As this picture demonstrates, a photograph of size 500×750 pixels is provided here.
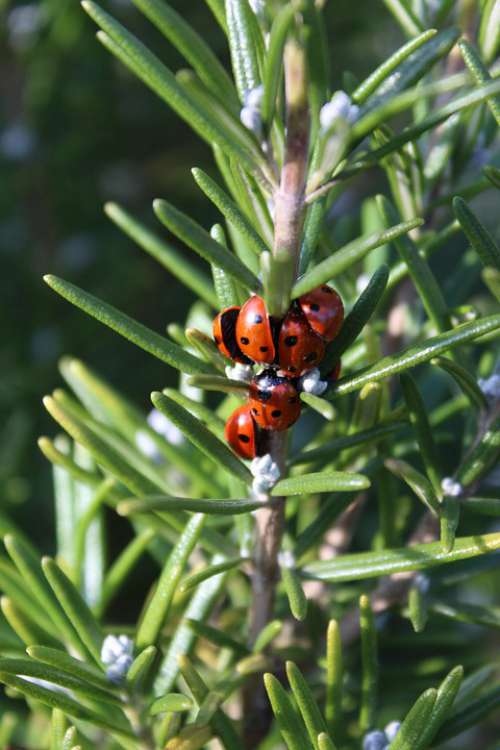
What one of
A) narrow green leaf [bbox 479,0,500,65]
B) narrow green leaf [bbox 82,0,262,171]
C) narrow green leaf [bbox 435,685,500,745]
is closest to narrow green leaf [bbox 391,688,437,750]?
narrow green leaf [bbox 435,685,500,745]

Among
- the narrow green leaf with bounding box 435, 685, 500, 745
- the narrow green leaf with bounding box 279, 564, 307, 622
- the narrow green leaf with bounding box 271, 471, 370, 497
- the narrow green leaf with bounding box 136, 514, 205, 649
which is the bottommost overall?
the narrow green leaf with bounding box 435, 685, 500, 745

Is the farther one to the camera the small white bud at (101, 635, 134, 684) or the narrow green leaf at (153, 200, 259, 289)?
the small white bud at (101, 635, 134, 684)

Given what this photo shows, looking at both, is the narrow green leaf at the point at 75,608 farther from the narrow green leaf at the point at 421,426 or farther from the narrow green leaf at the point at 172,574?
the narrow green leaf at the point at 421,426

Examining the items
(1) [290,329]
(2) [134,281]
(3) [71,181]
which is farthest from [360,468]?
(3) [71,181]

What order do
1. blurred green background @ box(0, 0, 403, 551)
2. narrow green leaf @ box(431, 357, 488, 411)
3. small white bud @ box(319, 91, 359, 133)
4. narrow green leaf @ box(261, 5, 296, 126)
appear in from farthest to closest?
blurred green background @ box(0, 0, 403, 551), narrow green leaf @ box(431, 357, 488, 411), small white bud @ box(319, 91, 359, 133), narrow green leaf @ box(261, 5, 296, 126)

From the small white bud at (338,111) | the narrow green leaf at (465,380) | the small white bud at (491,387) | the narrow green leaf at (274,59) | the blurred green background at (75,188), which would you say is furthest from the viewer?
the blurred green background at (75,188)

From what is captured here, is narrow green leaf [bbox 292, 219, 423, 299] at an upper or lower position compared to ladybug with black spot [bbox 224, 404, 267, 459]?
upper

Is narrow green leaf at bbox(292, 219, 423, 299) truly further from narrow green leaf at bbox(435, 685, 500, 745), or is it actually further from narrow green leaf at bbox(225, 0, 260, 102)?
narrow green leaf at bbox(435, 685, 500, 745)

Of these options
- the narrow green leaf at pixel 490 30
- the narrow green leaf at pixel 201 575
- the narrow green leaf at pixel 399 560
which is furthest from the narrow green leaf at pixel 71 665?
the narrow green leaf at pixel 490 30
